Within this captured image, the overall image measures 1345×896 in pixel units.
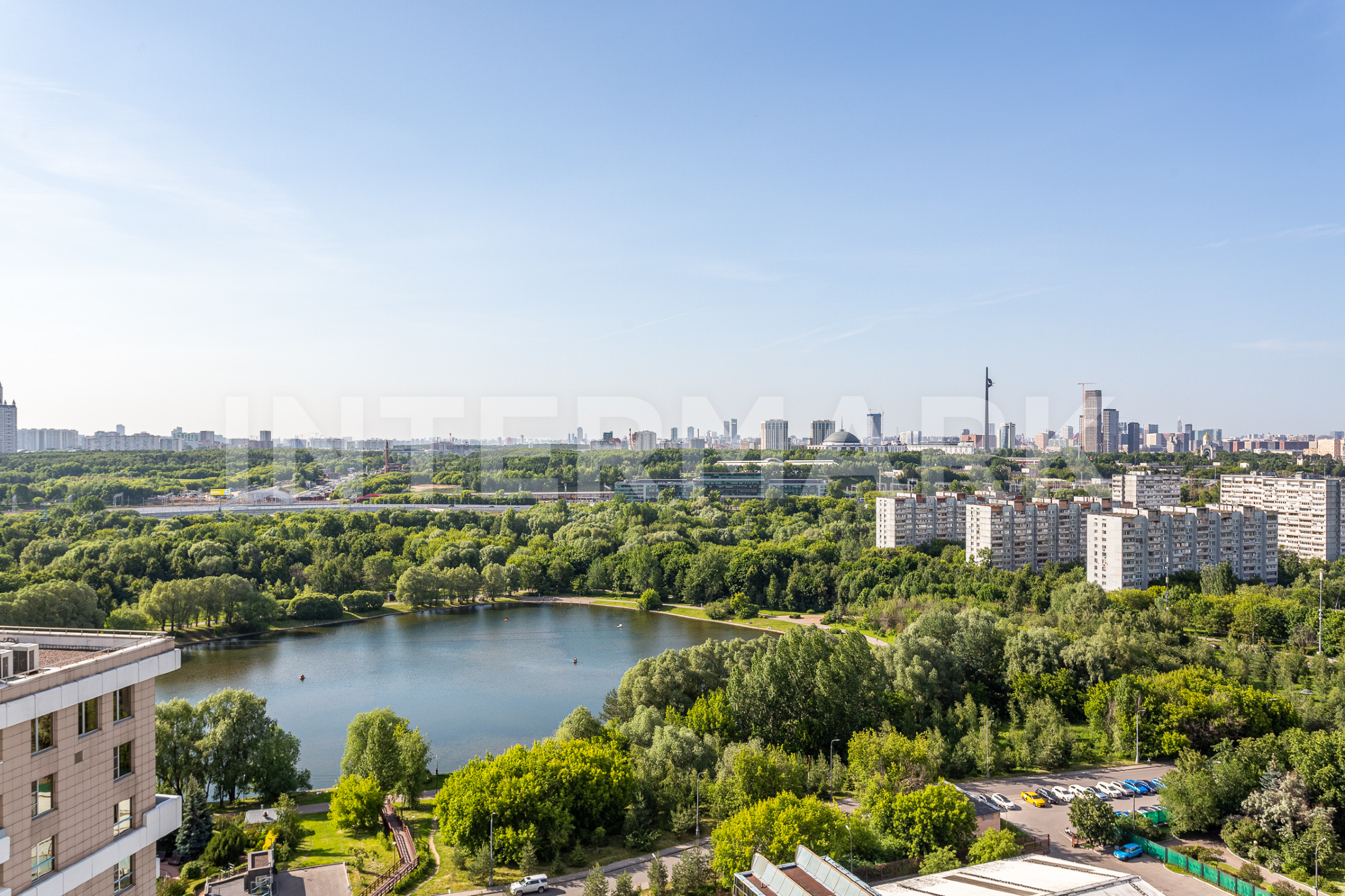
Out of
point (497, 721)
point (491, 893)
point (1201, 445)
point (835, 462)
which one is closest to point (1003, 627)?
point (497, 721)

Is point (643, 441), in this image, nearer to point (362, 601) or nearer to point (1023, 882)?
point (362, 601)

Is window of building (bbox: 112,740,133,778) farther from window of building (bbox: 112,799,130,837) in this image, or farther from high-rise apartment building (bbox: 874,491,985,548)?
high-rise apartment building (bbox: 874,491,985,548)

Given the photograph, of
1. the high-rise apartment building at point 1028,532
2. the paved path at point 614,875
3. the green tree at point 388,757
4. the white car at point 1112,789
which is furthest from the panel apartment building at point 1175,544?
the green tree at point 388,757

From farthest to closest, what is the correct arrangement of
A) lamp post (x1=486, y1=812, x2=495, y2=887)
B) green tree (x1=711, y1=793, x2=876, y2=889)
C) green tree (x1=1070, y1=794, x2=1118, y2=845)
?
green tree (x1=1070, y1=794, x2=1118, y2=845), lamp post (x1=486, y1=812, x2=495, y2=887), green tree (x1=711, y1=793, x2=876, y2=889)

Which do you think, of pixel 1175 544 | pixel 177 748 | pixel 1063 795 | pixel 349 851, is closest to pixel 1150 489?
pixel 1175 544

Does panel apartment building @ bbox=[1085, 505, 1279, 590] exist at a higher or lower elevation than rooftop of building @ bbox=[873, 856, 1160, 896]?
higher

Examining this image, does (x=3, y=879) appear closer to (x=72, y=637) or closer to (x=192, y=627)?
(x=72, y=637)

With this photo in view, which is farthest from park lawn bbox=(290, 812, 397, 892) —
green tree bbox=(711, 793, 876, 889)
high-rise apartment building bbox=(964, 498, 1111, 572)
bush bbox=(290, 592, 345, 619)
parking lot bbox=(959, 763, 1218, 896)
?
high-rise apartment building bbox=(964, 498, 1111, 572)

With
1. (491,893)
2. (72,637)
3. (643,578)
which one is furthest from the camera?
(643,578)
